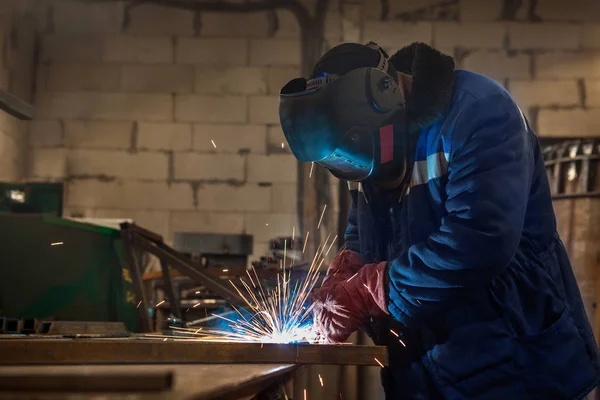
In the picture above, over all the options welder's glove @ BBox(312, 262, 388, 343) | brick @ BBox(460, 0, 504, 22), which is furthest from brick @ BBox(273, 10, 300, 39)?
welder's glove @ BBox(312, 262, 388, 343)

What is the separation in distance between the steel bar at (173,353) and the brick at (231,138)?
3.93 meters

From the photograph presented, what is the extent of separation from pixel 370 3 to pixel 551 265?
425 centimetres

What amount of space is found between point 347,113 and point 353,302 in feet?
1.52

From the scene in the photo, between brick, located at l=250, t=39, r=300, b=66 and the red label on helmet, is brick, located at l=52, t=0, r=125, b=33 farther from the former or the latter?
the red label on helmet

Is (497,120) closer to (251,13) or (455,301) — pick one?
(455,301)

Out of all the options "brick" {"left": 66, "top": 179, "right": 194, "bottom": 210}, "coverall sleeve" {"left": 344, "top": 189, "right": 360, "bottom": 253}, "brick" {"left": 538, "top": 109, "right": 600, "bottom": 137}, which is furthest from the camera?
"brick" {"left": 66, "top": 179, "right": 194, "bottom": 210}

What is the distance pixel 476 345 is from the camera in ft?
4.73

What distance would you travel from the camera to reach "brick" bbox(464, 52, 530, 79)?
17.2 feet

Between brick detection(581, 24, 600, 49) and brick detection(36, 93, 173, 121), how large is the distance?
3494 mm

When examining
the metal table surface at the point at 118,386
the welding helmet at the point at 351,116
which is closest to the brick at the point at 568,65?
the welding helmet at the point at 351,116

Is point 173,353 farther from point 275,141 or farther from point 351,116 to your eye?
point 275,141

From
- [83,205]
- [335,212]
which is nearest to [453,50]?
[335,212]

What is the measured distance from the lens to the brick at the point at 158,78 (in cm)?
538

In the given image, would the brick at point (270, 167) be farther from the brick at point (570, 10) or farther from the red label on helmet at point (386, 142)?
the red label on helmet at point (386, 142)
